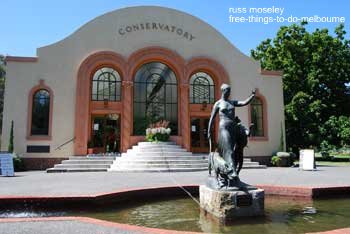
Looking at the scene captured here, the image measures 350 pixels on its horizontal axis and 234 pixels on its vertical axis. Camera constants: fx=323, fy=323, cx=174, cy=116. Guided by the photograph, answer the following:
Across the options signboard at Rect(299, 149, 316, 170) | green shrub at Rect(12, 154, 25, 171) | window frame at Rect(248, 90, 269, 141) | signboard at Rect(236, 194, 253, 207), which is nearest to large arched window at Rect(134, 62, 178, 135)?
window frame at Rect(248, 90, 269, 141)

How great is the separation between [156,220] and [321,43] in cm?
2723

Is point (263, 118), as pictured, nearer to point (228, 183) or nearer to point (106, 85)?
point (106, 85)

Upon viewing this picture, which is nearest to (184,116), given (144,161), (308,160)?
(144,161)

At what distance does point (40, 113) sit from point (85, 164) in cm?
487

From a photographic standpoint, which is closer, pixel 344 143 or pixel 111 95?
pixel 111 95

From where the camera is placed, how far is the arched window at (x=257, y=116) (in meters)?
23.0

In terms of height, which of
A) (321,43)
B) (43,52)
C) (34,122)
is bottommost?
(34,122)

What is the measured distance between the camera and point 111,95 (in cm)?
2147

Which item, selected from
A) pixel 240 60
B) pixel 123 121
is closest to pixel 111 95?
pixel 123 121

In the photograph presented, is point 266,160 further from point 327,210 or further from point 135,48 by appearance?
point 327,210

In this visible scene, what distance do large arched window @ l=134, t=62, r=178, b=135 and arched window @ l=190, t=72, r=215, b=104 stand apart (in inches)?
52.3

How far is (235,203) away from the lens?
6.00 meters

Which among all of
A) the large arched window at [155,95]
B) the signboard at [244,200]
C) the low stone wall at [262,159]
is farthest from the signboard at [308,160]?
the signboard at [244,200]

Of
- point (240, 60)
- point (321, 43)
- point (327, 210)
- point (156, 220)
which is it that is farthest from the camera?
point (321, 43)
